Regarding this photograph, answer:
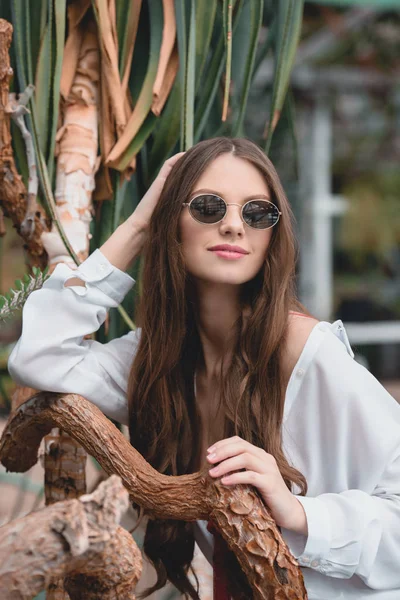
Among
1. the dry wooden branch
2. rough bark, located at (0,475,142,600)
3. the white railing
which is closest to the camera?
rough bark, located at (0,475,142,600)

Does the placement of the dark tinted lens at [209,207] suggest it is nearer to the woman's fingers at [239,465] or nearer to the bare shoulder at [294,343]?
the bare shoulder at [294,343]

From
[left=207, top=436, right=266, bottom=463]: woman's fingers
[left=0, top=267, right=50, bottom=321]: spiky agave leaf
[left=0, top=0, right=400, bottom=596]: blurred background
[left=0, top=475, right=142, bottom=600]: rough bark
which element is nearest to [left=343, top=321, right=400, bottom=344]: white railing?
[left=0, top=0, right=400, bottom=596]: blurred background

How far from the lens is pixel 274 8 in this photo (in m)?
1.50

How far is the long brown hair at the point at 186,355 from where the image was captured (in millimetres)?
1118

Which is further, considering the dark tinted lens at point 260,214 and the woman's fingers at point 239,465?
the dark tinted lens at point 260,214

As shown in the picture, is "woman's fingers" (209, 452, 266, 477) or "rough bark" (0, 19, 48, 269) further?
"rough bark" (0, 19, 48, 269)

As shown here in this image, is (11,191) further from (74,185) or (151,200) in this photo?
(151,200)

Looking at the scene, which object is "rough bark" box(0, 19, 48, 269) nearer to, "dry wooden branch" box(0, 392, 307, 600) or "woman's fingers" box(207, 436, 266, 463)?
"dry wooden branch" box(0, 392, 307, 600)

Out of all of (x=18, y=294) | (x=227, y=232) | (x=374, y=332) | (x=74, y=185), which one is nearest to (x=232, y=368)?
(x=227, y=232)

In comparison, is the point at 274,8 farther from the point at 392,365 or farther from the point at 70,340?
the point at 392,365

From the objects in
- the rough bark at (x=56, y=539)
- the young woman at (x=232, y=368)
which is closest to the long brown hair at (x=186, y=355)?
the young woman at (x=232, y=368)

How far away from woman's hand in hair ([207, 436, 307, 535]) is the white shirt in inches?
1.1

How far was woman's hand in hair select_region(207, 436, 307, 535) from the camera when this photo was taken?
87 cm

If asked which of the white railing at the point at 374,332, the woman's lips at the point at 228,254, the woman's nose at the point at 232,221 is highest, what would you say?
the woman's nose at the point at 232,221
